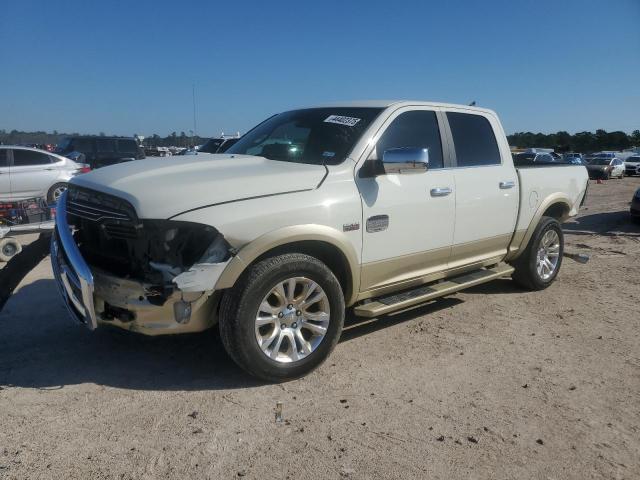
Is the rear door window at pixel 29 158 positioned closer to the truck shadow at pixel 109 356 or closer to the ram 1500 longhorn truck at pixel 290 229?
the truck shadow at pixel 109 356

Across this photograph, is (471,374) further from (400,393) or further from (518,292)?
(518,292)

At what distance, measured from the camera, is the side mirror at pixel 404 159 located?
147 inches

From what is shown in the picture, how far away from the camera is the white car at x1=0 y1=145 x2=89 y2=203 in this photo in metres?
11.2

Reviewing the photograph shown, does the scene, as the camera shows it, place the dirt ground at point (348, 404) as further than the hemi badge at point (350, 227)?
No

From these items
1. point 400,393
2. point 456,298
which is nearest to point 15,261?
point 400,393

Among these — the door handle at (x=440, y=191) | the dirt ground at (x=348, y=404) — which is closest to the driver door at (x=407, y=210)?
the door handle at (x=440, y=191)

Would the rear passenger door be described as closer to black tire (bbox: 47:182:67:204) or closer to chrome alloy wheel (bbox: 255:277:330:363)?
chrome alloy wheel (bbox: 255:277:330:363)

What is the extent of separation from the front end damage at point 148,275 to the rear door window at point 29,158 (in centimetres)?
968

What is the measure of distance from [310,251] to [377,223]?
563mm

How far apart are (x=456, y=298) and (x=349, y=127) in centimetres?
247

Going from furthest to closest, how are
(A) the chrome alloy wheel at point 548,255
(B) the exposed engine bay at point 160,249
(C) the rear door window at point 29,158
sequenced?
(C) the rear door window at point 29,158 < (A) the chrome alloy wheel at point 548,255 < (B) the exposed engine bay at point 160,249

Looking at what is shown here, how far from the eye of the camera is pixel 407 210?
4.14 m

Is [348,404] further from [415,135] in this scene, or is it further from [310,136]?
[415,135]

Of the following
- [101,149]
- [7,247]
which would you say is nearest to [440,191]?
[7,247]
